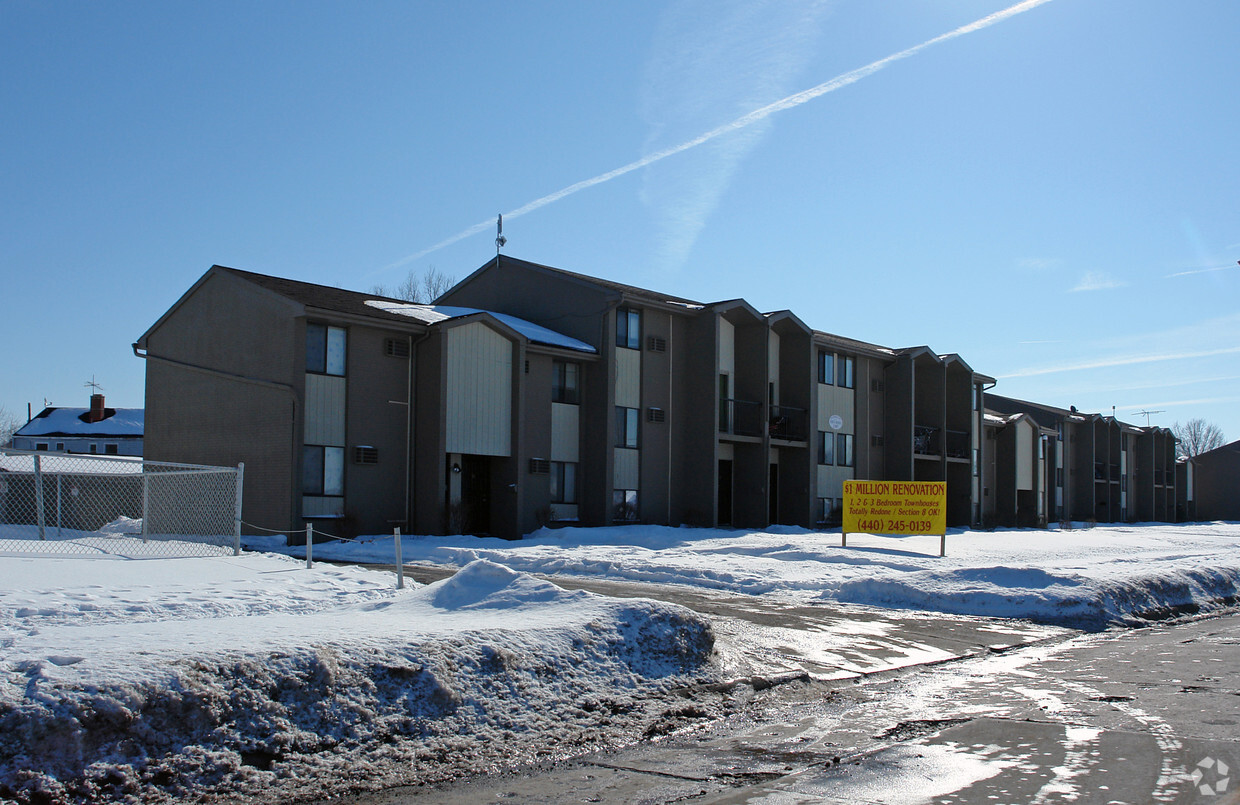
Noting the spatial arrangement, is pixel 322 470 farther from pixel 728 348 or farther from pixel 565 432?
pixel 728 348

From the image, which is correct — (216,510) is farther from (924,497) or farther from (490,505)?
(924,497)

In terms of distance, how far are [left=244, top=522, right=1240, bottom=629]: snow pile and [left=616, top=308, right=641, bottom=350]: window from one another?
633 cm

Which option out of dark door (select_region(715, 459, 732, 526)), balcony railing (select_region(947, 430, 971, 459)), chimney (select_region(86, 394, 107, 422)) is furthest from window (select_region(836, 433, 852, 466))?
chimney (select_region(86, 394, 107, 422))

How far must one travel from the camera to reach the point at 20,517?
31500mm

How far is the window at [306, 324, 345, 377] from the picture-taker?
2467cm

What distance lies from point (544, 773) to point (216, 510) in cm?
2052

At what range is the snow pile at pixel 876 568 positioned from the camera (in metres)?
15.0

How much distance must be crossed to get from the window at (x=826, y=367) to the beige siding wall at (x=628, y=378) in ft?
31.2

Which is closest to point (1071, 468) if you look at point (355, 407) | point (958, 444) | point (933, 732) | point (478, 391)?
point (958, 444)

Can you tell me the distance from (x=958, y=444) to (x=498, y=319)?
2442 cm

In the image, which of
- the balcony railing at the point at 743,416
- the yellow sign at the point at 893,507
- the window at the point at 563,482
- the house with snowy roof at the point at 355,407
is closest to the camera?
the yellow sign at the point at 893,507

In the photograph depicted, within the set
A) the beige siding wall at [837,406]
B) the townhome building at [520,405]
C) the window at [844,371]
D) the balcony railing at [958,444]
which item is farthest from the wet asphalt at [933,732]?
the balcony railing at [958,444]

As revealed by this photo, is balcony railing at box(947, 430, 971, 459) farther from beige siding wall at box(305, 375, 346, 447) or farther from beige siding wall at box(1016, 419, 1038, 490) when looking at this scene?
beige siding wall at box(305, 375, 346, 447)

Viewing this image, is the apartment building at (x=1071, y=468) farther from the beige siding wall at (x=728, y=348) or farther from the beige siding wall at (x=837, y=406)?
the beige siding wall at (x=728, y=348)
